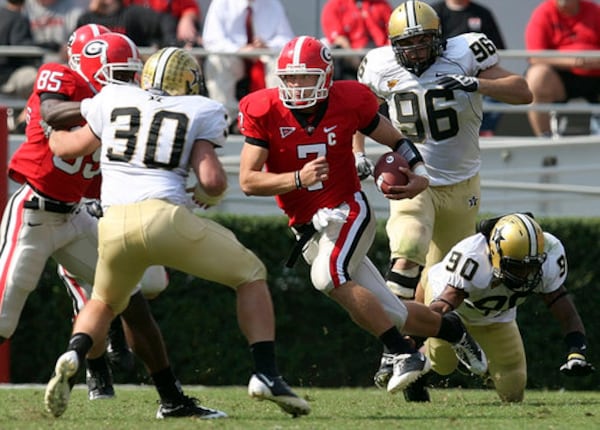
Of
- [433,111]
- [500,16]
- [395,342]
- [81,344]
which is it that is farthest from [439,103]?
[500,16]

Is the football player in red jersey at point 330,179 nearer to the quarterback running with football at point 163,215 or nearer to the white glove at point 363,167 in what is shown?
the white glove at point 363,167

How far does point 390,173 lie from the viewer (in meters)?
7.00

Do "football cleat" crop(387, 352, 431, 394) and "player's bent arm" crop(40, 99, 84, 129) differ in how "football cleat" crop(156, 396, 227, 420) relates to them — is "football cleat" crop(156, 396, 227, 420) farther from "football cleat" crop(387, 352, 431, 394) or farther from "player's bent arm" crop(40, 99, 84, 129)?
"player's bent arm" crop(40, 99, 84, 129)

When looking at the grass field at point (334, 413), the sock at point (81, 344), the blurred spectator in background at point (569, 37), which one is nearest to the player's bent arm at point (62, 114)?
the sock at point (81, 344)

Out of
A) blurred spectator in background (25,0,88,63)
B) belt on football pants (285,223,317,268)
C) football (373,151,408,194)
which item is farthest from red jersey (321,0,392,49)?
belt on football pants (285,223,317,268)

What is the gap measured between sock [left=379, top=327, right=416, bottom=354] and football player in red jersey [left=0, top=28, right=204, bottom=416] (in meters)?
1.30

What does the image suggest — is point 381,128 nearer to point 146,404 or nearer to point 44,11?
point 146,404

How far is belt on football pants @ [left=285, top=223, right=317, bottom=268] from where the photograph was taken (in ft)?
22.9

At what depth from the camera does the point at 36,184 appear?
25.2 feet

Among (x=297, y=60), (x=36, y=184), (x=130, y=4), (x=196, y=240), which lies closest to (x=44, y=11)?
(x=130, y=4)

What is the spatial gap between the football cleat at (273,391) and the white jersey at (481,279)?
5.02 feet

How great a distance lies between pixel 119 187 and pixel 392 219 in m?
2.17

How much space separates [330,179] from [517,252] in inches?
40.7

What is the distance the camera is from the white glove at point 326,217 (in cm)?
686
